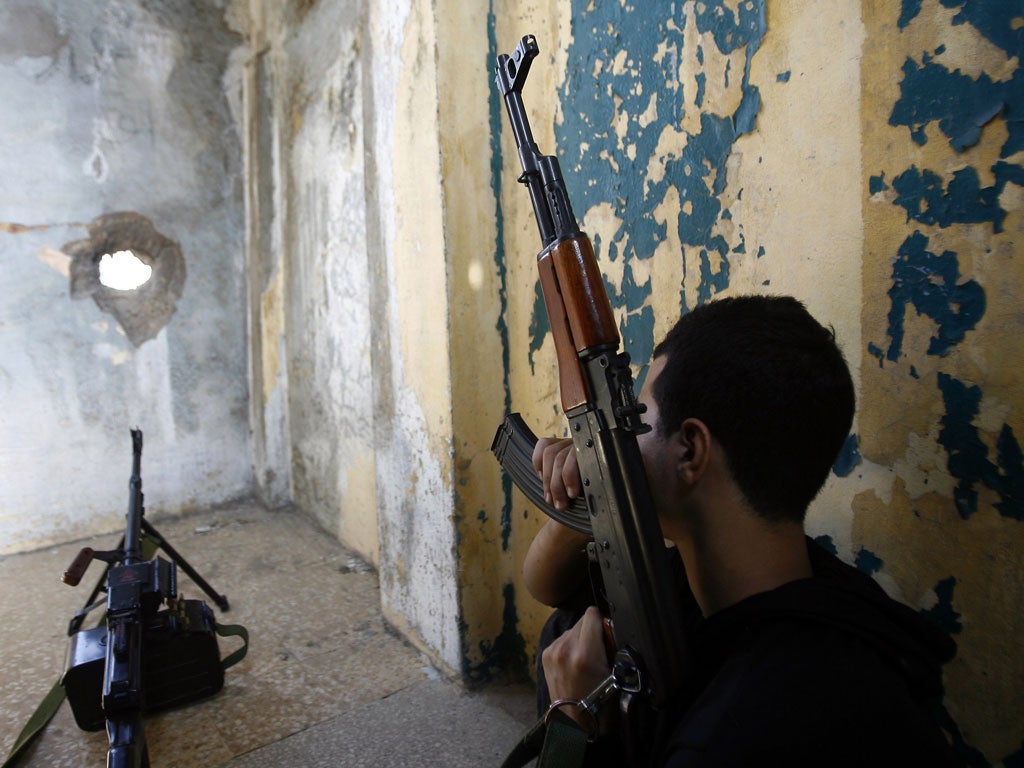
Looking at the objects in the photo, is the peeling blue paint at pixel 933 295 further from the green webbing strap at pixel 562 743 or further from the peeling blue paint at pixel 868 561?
the green webbing strap at pixel 562 743

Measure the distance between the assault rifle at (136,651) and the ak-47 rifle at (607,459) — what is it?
96 cm

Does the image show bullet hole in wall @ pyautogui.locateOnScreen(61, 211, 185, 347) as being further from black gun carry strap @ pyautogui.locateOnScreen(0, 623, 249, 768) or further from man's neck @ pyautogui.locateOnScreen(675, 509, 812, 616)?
man's neck @ pyautogui.locateOnScreen(675, 509, 812, 616)

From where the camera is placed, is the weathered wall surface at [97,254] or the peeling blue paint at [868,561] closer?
the peeling blue paint at [868,561]

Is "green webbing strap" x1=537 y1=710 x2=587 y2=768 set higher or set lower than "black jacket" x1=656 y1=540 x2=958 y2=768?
lower

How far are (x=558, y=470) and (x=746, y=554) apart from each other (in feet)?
1.02

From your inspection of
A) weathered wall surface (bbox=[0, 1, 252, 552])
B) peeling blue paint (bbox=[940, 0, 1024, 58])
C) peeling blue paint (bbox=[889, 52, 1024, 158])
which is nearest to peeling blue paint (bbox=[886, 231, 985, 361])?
peeling blue paint (bbox=[889, 52, 1024, 158])

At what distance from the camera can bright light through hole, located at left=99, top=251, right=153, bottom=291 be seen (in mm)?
3260

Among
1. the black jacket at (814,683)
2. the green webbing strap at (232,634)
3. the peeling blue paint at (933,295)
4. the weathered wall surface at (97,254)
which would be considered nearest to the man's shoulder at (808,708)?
the black jacket at (814,683)

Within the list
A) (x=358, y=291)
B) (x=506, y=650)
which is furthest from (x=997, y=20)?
(x=358, y=291)

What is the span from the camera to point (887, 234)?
0.99m

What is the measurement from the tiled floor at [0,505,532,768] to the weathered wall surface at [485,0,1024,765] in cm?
116

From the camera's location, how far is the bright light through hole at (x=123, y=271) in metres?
3.26

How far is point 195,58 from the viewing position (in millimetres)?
3420

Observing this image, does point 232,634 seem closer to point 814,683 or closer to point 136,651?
point 136,651
